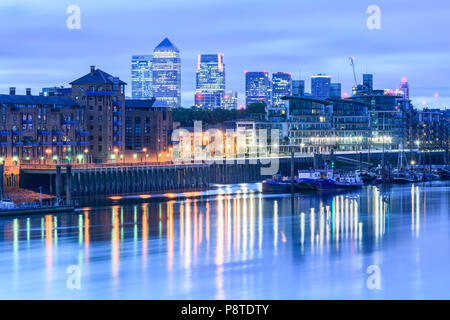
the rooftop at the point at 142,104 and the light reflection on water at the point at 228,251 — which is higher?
the rooftop at the point at 142,104

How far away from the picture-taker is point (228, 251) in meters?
65.7

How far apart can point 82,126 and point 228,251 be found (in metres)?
67.6

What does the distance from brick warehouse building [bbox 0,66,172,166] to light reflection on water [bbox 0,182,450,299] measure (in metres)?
28.3

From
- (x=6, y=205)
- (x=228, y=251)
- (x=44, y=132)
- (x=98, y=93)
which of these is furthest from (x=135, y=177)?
(x=228, y=251)

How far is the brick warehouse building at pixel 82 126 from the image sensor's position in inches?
4594

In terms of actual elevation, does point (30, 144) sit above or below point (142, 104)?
below

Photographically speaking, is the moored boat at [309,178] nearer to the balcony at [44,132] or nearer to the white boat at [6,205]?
the balcony at [44,132]

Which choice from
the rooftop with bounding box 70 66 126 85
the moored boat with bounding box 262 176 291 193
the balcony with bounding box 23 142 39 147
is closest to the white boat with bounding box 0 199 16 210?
the balcony with bounding box 23 142 39 147

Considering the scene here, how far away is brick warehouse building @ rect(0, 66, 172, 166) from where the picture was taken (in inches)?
4594

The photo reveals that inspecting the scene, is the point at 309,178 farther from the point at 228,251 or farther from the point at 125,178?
the point at 228,251

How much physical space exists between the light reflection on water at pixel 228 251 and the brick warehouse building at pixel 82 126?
28.3m

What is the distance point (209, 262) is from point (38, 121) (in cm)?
6585

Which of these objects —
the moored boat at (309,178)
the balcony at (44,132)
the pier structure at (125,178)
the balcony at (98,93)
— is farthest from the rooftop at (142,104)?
the moored boat at (309,178)

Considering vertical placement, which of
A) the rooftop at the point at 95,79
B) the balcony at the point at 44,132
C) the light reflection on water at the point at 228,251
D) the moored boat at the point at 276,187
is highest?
the rooftop at the point at 95,79
